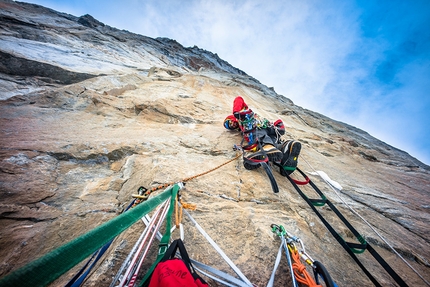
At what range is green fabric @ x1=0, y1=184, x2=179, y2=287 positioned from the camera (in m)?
0.50

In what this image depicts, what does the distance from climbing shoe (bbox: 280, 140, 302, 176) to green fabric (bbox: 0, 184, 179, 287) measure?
2742mm

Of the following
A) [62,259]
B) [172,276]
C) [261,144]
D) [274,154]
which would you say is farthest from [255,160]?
[62,259]

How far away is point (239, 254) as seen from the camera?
158 cm

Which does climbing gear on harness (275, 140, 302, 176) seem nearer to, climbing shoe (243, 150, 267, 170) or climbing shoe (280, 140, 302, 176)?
climbing shoe (280, 140, 302, 176)

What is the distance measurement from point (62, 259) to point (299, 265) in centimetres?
171

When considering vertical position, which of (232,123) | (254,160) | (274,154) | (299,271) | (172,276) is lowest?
(299,271)

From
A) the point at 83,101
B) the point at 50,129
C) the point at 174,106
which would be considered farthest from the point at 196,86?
the point at 50,129

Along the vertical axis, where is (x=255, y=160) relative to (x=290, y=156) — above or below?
below

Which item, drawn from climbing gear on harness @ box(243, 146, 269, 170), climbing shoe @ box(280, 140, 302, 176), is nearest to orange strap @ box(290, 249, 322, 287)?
climbing gear on harness @ box(243, 146, 269, 170)

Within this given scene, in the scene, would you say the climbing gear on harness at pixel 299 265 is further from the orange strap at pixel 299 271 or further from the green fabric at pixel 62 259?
the green fabric at pixel 62 259

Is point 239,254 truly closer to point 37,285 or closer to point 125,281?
point 125,281

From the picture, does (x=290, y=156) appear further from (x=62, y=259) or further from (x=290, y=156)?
(x=62, y=259)

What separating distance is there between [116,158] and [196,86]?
727cm

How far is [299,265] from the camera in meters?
1.44
